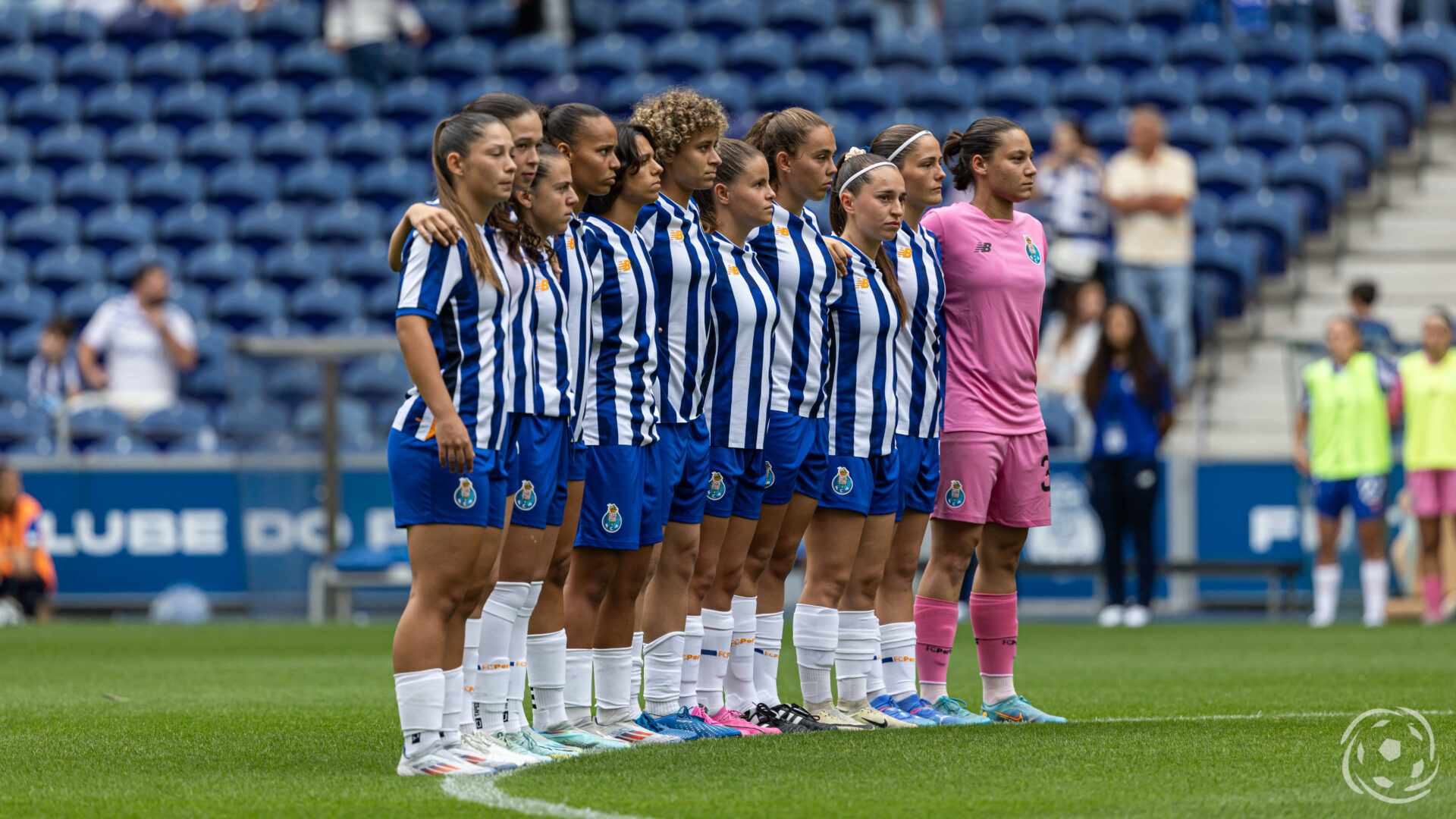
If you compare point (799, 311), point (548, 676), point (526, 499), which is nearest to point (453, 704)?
point (548, 676)

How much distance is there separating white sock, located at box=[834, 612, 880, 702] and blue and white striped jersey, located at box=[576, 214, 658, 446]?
1091mm

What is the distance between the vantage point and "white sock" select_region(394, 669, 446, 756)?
487 cm

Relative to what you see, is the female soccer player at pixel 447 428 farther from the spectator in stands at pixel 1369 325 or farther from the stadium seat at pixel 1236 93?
the stadium seat at pixel 1236 93

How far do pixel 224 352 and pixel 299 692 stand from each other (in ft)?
26.5

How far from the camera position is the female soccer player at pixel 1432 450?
12.3m

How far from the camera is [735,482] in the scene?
597 cm

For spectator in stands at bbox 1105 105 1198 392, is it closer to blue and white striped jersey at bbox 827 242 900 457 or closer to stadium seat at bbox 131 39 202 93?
blue and white striped jersey at bbox 827 242 900 457

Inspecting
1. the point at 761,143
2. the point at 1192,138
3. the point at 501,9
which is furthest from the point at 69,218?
the point at 761,143

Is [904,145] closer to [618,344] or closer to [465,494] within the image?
[618,344]

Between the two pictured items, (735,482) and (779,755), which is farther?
(735,482)

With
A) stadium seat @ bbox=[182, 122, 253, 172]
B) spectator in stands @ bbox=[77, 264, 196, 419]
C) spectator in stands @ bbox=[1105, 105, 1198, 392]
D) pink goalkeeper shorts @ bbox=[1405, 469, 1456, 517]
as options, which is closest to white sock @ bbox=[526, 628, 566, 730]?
pink goalkeeper shorts @ bbox=[1405, 469, 1456, 517]

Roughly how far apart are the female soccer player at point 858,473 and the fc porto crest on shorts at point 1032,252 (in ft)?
1.63

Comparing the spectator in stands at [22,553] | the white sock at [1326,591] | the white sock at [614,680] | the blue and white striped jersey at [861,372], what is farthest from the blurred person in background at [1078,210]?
the white sock at [614,680]

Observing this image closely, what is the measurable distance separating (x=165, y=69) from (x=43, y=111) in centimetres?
126
